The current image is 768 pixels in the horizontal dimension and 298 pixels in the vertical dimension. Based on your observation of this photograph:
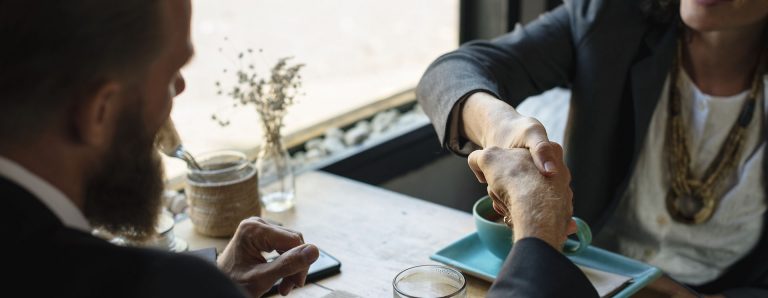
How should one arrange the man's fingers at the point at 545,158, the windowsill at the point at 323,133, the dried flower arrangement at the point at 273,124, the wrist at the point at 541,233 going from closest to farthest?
the wrist at the point at 541,233 < the man's fingers at the point at 545,158 < the dried flower arrangement at the point at 273,124 < the windowsill at the point at 323,133

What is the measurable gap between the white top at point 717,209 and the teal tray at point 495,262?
1.22 feet

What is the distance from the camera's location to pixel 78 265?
67 centimetres

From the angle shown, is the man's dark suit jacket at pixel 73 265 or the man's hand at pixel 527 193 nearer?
the man's dark suit jacket at pixel 73 265

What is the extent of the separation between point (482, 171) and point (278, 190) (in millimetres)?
557

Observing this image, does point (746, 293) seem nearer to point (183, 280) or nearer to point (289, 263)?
point (289, 263)

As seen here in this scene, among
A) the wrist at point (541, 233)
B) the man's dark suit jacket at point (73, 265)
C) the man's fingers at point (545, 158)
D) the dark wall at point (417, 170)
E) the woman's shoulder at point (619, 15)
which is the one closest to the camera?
the man's dark suit jacket at point (73, 265)

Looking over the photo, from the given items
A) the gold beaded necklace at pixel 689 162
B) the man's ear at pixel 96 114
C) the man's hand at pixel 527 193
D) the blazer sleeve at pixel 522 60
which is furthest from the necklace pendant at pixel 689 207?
the man's ear at pixel 96 114

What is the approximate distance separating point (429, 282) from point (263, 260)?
25 centimetres

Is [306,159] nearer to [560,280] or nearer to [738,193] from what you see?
[738,193]

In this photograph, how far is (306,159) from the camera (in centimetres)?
218

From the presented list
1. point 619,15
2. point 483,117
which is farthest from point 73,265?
point 619,15

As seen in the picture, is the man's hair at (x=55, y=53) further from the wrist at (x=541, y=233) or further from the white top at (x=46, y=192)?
the wrist at (x=541, y=233)

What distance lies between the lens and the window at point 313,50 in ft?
6.31

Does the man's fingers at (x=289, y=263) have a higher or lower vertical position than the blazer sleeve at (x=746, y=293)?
higher
